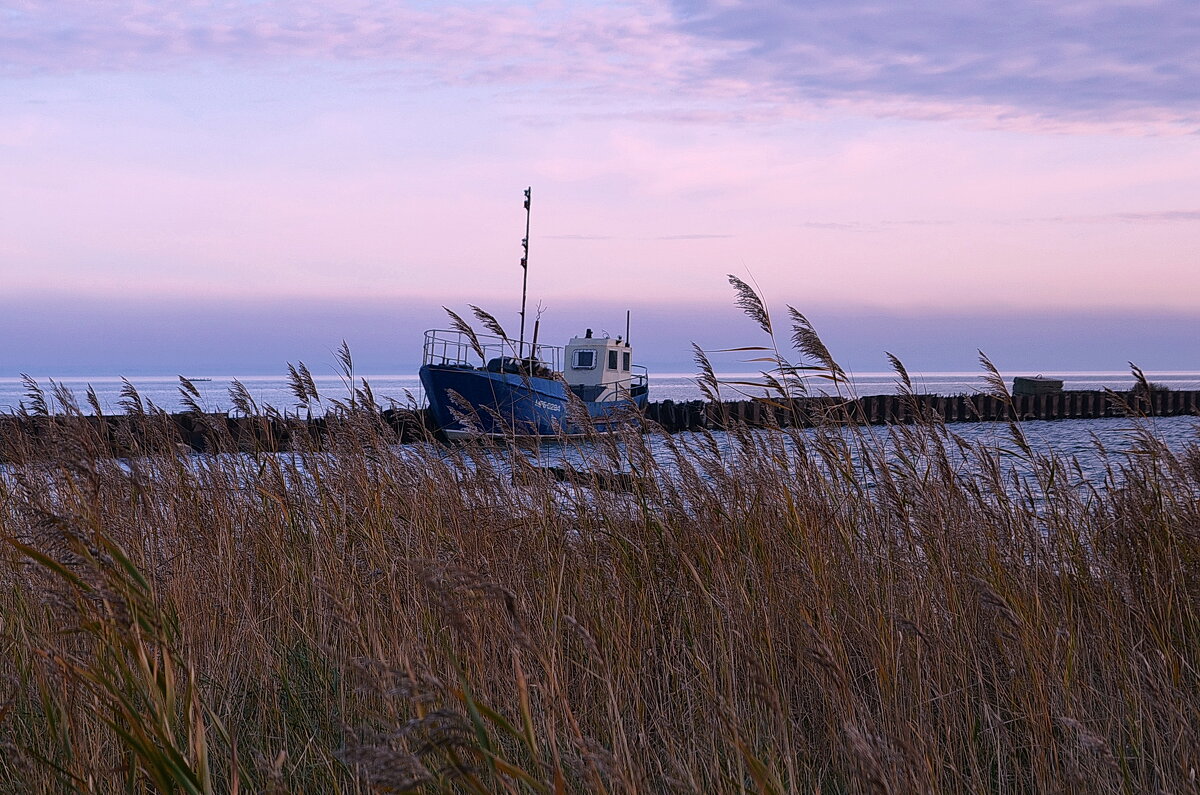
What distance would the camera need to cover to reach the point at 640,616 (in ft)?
10.9

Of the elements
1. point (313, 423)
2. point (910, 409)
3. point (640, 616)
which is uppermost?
point (910, 409)

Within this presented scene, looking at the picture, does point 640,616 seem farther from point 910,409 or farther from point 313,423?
point 313,423

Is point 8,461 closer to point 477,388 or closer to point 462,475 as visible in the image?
point 462,475

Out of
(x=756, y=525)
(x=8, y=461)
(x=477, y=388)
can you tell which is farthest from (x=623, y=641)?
(x=477, y=388)

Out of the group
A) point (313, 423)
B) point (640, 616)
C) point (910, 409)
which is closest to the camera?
point (640, 616)

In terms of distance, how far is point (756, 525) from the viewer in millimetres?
3928

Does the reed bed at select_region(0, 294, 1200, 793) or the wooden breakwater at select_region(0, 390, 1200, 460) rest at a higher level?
the wooden breakwater at select_region(0, 390, 1200, 460)

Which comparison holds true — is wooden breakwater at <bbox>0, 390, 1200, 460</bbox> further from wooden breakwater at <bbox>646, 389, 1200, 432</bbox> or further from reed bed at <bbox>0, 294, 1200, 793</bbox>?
reed bed at <bbox>0, 294, 1200, 793</bbox>

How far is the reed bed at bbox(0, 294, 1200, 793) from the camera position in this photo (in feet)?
7.21

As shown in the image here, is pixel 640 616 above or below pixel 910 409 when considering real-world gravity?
below

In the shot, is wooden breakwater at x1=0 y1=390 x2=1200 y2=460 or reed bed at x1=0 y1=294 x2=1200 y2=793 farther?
wooden breakwater at x1=0 y1=390 x2=1200 y2=460

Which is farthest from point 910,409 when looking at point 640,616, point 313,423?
point 313,423

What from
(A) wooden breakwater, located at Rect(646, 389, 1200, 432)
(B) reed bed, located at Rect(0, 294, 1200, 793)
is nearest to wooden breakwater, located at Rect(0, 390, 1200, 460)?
(A) wooden breakwater, located at Rect(646, 389, 1200, 432)

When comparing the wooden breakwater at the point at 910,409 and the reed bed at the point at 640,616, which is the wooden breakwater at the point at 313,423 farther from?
the reed bed at the point at 640,616
